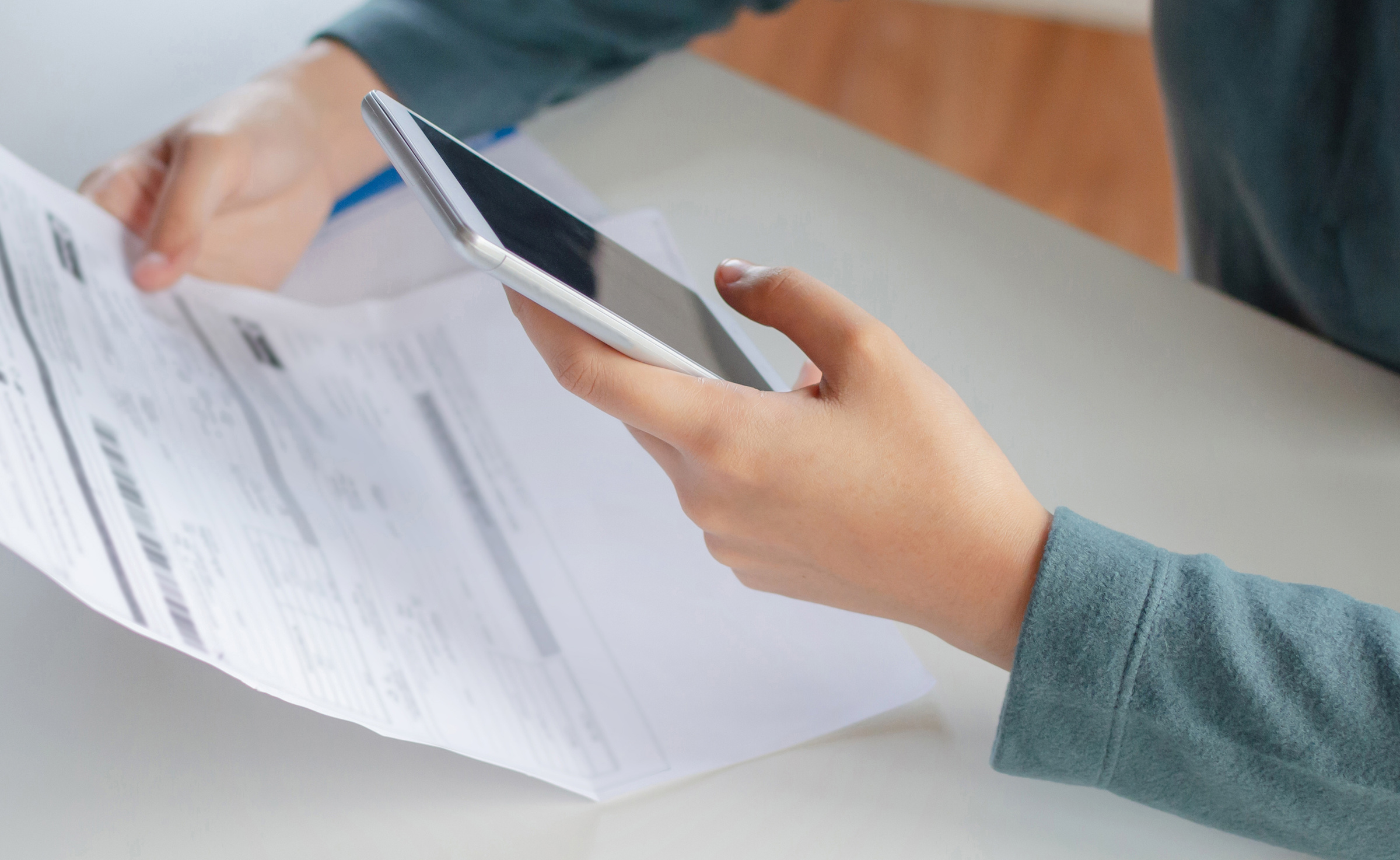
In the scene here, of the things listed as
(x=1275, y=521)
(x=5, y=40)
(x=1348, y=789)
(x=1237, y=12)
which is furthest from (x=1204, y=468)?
(x=5, y=40)

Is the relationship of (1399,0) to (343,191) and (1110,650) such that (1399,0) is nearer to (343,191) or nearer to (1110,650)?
(1110,650)

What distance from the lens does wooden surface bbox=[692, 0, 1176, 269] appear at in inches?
59.9

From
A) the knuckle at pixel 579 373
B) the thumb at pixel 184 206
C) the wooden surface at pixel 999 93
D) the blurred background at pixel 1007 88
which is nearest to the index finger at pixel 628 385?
the knuckle at pixel 579 373

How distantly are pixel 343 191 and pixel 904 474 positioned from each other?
0.42m

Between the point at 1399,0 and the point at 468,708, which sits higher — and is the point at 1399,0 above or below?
above

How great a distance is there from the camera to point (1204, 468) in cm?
51

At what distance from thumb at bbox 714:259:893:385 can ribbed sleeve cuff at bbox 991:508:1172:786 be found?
10 centimetres

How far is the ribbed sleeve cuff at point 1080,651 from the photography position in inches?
14.6

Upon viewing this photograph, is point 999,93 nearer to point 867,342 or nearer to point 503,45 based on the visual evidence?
point 503,45

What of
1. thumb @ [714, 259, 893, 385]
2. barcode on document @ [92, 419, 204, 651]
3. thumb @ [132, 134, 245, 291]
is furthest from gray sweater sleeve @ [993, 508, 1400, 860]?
thumb @ [132, 134, 245, 291]

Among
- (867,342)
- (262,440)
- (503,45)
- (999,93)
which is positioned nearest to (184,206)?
(262,440)

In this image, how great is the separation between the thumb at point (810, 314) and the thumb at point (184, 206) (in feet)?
0.95

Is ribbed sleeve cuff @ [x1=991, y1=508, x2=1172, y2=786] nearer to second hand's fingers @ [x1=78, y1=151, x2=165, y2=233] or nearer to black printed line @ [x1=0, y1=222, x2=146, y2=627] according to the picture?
black printed line @ [x1=0, y1=222, x2=146, y2=627]

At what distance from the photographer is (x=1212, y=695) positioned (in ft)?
1.21
